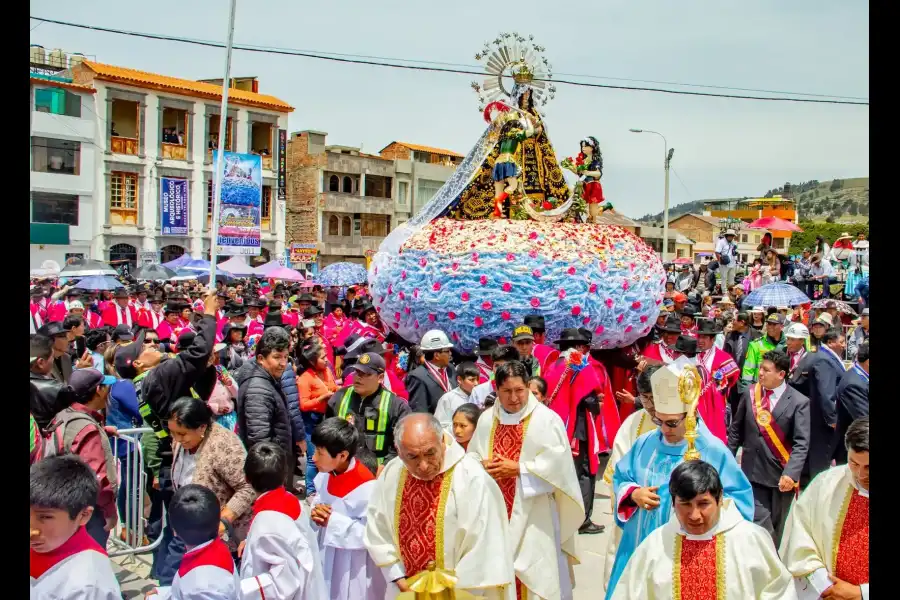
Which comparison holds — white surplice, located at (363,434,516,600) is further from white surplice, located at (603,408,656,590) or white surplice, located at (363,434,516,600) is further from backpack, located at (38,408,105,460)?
backpack, located at (38,408,105,460)

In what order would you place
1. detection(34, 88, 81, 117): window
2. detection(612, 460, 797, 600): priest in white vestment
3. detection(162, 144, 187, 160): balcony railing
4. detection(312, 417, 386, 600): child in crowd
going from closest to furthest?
detection(612, 460, 797, 600): priest in white vestment → detection(312, 417, 386, 600): child in crowd → detection(34, 88, 81, 117): window → detection(162, 144, 187, 160): balcony railing

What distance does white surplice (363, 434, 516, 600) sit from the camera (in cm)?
418

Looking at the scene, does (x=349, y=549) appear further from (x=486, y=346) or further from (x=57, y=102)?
(x=57, y=102)

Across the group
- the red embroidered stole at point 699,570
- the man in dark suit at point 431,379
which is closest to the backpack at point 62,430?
the man in dark suit at point 431,379

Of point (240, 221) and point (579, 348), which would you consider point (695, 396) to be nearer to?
point (579, 348)

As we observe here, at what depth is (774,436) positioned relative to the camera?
6152mm

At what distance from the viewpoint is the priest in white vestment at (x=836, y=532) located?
3768 millimetres

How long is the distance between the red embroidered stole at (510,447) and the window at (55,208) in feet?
106

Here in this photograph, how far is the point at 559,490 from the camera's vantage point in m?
5.21

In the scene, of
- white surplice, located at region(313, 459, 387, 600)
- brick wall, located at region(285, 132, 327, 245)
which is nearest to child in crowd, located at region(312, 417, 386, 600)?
white surplice, located at region(313, 459, 387, 600)

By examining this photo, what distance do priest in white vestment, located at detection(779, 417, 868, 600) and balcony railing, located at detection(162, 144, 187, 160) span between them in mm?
35957
